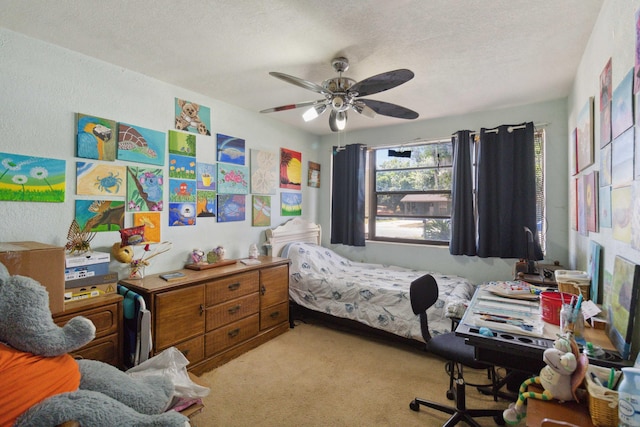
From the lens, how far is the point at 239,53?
219 centimetres

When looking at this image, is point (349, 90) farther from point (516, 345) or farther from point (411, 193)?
point (411, 193)

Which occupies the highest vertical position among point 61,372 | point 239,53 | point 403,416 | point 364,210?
point 239,53

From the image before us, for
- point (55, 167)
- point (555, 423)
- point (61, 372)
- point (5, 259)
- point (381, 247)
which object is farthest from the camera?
point (381, 247)

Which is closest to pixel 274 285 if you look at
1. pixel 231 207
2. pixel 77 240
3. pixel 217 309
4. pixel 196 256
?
pixel 217 309

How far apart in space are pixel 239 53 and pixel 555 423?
2.58 meters

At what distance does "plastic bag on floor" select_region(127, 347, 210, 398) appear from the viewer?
159 centimetres

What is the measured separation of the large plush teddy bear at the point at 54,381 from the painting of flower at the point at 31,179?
0.91 meters

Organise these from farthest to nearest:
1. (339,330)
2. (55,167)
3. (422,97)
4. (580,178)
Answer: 1. (339,330)
2. (422,97)
3. (580,178)
4. (55,167)

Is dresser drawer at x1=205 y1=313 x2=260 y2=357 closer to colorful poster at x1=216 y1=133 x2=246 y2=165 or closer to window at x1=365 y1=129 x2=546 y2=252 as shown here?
colorful poster at x1=216 y1=133 x2=246 y2=165

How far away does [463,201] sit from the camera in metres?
3.44

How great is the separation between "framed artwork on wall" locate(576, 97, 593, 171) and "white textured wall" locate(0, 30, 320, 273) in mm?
3090

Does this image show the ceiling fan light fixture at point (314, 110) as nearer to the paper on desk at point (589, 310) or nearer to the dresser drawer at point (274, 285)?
the dresser drawer at point (274, 285)

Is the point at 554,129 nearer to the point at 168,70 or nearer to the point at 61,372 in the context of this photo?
the point at 168,70

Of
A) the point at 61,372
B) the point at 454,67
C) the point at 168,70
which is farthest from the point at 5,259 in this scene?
the point at 454,67
